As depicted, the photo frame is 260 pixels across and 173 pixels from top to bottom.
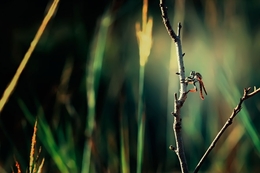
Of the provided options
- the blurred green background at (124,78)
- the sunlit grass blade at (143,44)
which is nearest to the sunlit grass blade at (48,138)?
the blurred green background at (124,78)

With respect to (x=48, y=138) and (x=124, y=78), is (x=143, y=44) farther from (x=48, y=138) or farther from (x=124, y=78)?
(x=48, y=138)

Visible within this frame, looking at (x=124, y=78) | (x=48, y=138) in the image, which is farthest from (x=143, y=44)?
(x=48, y=138)

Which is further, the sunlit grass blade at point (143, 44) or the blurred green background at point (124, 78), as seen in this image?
the blurred green background at point (124, 78)

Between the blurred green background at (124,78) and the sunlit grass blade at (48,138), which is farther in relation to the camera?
the blurred green background at (124,78)

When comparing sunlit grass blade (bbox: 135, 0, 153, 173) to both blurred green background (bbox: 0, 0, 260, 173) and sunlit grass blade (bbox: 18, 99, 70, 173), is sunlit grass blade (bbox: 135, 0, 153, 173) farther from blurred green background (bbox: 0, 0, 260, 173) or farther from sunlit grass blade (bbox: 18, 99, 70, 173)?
sunlit grass blade (bbox: 18, 99, 70, 173)

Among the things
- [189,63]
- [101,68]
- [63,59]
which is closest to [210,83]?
[189,63]

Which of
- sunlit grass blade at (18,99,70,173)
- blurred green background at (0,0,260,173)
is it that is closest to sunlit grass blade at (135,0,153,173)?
blurred green background at (0,0,260,173)

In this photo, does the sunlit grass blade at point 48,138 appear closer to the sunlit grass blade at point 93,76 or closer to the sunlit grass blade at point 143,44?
the sunlit grass blade at point 93,76

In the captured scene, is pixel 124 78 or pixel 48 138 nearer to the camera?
pixel 48 138
